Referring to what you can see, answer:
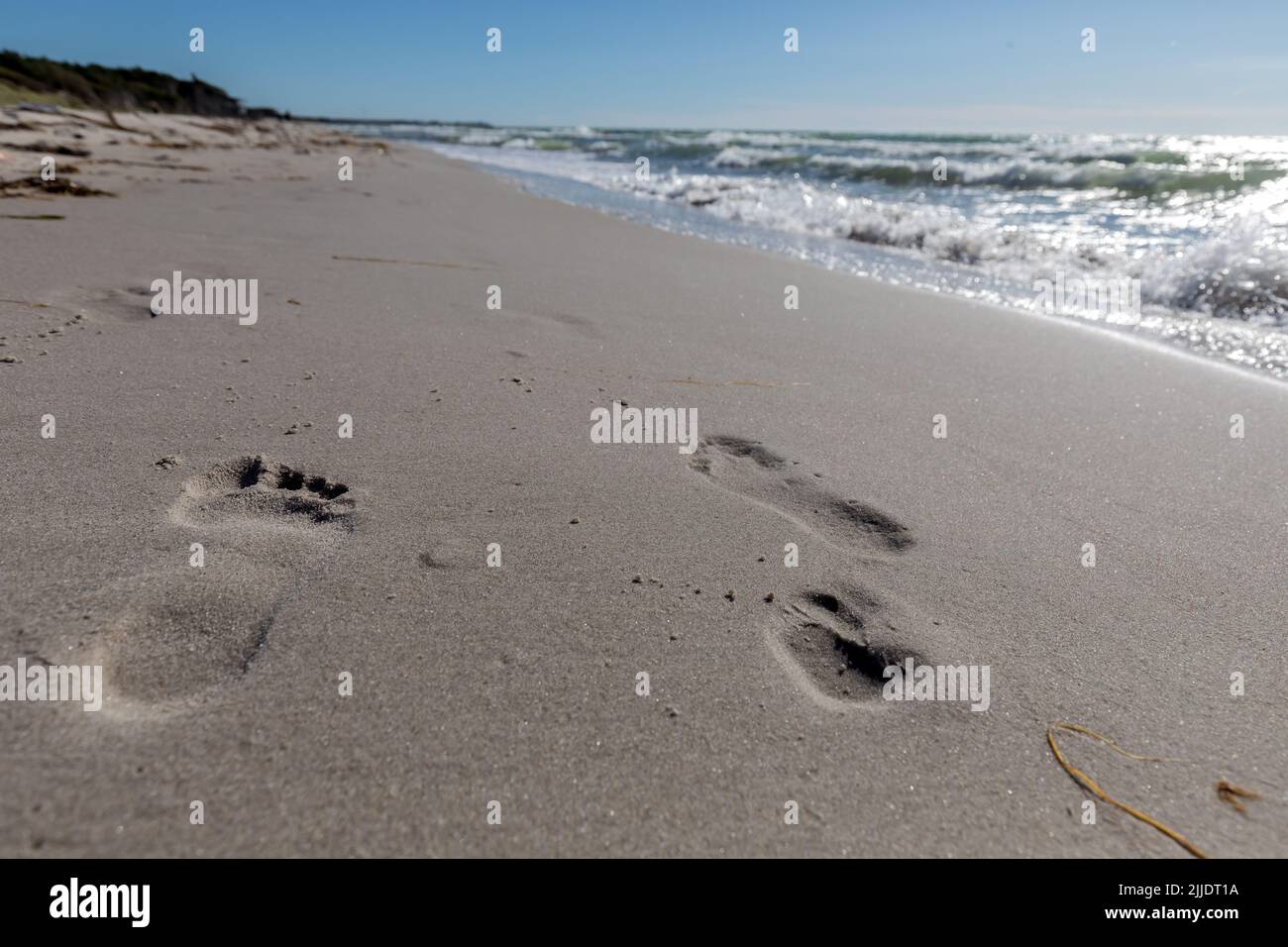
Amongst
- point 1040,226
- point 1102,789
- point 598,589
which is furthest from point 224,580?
point 1040,226

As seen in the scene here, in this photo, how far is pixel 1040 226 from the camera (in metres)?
7.79

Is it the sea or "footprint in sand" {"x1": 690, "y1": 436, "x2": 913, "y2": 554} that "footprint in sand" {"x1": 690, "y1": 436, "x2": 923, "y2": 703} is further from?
the sea

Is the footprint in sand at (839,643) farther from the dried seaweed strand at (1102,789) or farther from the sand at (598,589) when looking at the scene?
the dried seaweed strand at (1102,789)

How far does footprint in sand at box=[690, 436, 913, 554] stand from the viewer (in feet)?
5.80

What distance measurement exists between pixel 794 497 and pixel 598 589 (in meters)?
0.67

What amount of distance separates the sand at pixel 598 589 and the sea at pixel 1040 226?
5.38 feet

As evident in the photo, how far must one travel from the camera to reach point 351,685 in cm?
120

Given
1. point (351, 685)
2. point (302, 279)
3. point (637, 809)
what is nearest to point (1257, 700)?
point (637, 809)

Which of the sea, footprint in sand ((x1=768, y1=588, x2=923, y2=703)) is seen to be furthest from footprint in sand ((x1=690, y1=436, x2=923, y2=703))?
the sea

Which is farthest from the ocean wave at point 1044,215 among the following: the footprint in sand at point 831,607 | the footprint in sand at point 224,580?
the footprint in sand at point 224,580

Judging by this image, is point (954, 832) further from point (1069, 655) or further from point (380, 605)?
point (380, 605)

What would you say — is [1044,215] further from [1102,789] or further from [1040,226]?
[1102,789]

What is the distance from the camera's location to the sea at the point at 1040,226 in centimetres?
434
